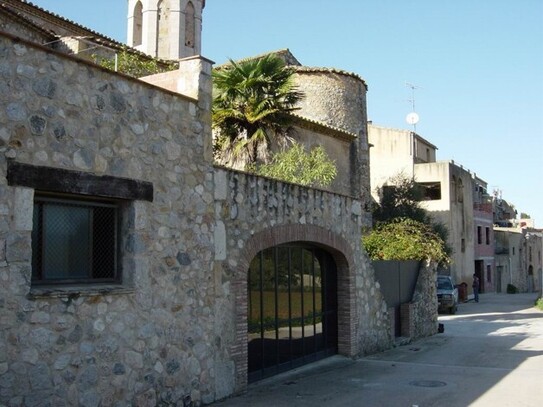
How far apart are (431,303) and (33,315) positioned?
45.9 ft

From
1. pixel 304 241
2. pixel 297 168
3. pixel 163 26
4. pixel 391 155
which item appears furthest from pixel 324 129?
pixel 163 26

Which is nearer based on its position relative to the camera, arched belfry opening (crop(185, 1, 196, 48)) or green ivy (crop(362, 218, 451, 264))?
green ivy (crop(362, 218, 451, 264))

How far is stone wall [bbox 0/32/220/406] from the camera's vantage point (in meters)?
5.92

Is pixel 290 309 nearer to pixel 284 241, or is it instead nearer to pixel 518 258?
pixel 284 241

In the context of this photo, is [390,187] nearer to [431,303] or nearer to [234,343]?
[431,303]

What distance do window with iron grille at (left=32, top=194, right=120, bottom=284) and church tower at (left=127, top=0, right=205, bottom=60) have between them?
103ft

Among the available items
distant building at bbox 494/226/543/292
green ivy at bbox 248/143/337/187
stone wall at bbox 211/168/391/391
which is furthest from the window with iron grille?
distant building at bbox 494/226/543/292

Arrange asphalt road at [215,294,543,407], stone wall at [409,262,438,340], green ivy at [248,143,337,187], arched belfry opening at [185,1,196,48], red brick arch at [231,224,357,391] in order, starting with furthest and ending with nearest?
arched belfry opening at [185,1,196,48], stone wall at [409,262,438,340], green ivy at [248,143,337,187], red brick arch at [231,224,357,391], asphalt road at [215,294,543,407]

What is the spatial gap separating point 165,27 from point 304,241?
30420 mm

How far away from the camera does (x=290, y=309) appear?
11.2 meters

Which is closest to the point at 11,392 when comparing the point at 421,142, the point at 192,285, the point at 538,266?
the point at 192,285

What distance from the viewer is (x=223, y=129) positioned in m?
15.7

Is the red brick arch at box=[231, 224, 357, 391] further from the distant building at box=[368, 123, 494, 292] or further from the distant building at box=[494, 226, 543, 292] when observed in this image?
the distant building at box=[494, 226, 543, 292]

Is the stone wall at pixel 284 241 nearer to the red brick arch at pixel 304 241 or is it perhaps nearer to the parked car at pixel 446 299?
the red brick arch at pixel 304 241
